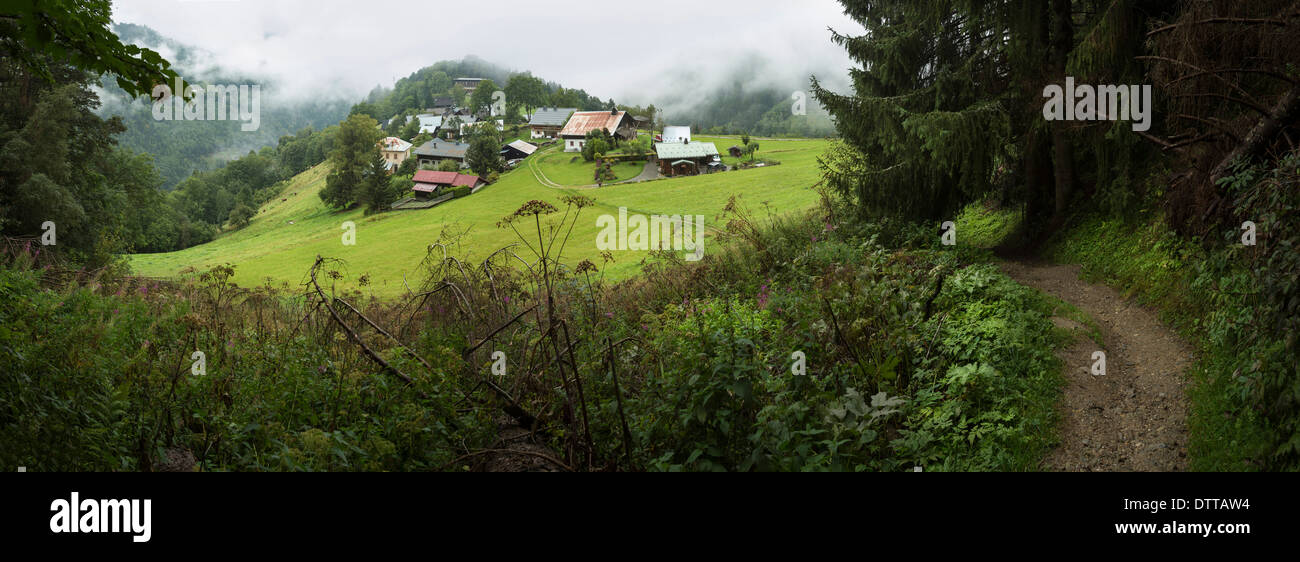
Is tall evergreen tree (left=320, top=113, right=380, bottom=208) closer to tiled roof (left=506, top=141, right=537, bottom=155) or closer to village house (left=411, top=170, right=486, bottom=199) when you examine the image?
village house (left=411, top=170, right=486, bottom=199)

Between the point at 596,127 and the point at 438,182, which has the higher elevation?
the point at 596,127

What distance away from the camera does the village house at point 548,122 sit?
104m

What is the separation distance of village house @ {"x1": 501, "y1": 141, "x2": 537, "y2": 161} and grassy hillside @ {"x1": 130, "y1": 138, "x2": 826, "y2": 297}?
741 inches

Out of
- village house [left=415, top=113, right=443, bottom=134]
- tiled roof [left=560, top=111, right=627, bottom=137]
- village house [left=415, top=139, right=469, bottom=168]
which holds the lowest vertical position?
village house [left=415, top=139, right=469, bottom=168]

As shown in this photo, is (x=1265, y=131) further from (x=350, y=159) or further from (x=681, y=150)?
(x=350, y=159)

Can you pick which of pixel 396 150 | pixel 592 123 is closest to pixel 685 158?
pixel 592 123

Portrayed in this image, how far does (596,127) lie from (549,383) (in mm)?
83328

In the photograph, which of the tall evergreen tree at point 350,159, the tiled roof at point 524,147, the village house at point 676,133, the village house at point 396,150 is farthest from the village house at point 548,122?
the tall evergreen tree at point 350,159

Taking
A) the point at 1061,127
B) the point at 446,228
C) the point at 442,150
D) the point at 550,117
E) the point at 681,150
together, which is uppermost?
the point at 550,117

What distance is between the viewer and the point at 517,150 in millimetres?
85062

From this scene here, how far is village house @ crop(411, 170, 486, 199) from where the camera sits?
60719 mm

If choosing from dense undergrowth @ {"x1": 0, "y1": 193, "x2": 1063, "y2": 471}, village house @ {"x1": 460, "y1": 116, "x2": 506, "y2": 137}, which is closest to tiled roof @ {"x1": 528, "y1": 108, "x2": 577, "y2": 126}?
village house @ {"x1": 460, "y1": 116, "x2": 506, "y2": 137}

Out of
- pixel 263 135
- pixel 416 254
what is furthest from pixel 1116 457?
pixel 263 135

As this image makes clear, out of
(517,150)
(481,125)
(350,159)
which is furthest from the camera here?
(481,125)
